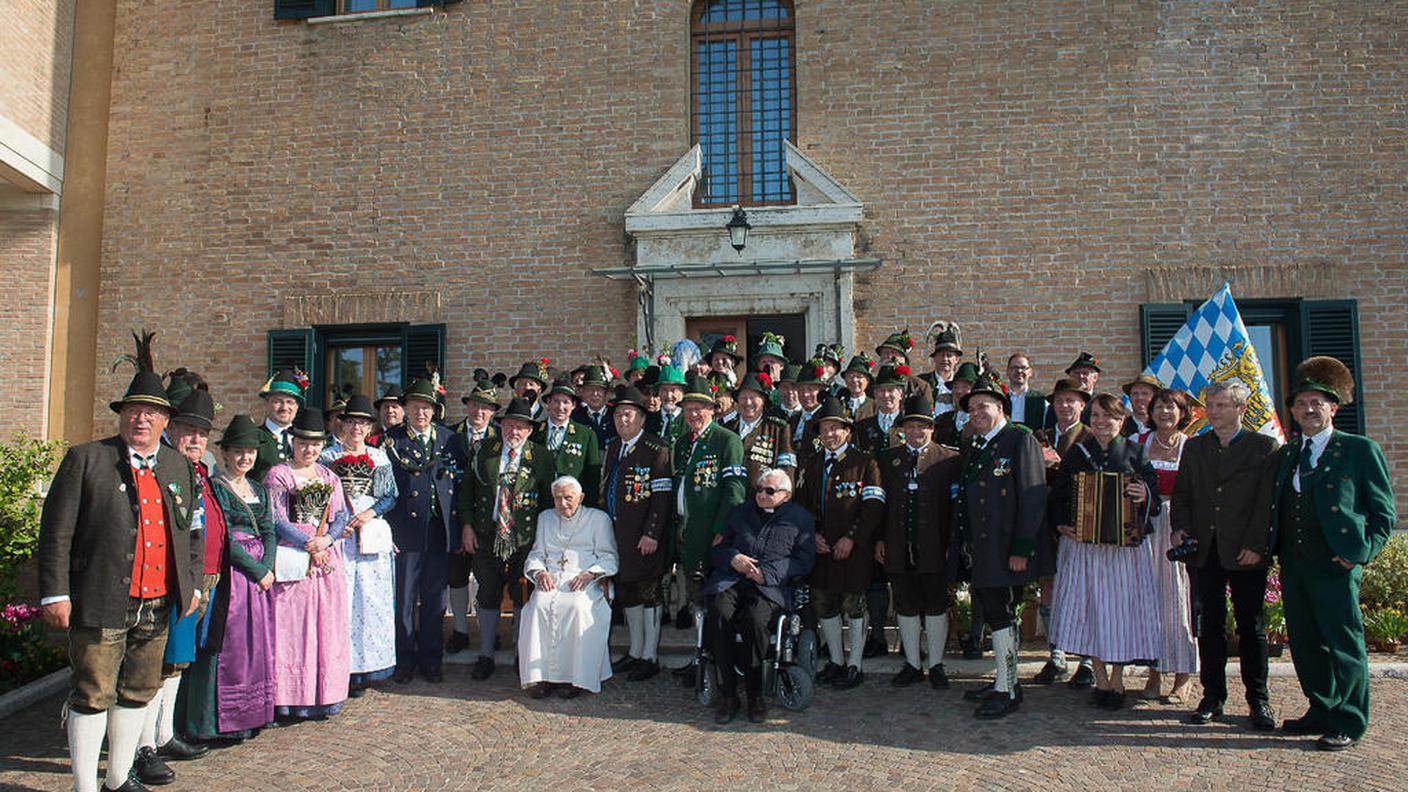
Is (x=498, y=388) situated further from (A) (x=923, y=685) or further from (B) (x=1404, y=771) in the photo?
(B) (x=1404, y=771)

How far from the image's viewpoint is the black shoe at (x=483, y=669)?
6.99 metres

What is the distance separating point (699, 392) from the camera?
707 centimetres

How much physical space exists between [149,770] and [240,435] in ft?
5.93

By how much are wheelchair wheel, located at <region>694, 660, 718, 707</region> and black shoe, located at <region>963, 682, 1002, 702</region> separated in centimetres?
153

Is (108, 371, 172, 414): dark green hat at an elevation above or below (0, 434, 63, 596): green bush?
above

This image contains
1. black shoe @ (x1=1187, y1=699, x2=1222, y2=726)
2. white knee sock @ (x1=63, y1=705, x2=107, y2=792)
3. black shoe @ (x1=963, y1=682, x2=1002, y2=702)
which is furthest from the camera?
black shoe @ (x1=963, y1=682, x2=1002, y2=702)

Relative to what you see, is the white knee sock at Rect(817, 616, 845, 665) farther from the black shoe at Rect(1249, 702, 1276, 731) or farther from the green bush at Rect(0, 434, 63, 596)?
the green bush at Rect(0, 434, 63, 596)

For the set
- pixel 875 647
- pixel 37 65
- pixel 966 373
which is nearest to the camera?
pixel 875 647

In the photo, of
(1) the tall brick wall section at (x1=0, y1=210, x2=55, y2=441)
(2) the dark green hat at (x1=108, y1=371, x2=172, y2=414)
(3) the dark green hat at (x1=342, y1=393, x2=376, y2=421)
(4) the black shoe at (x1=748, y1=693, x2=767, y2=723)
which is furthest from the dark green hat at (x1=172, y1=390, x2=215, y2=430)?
(1) the tall brick wall section at (x1=0, y1=210, x2=55, y2=441)

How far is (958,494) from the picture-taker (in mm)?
6512

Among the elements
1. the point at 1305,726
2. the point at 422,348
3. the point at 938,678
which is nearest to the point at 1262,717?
the point at 1305,726

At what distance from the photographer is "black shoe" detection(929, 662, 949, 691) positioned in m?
6.46

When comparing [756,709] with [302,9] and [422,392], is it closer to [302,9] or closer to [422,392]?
[422,392]

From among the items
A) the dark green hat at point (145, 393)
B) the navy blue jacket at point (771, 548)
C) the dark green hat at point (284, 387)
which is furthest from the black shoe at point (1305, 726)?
the dark green hat at point (284, 387)
